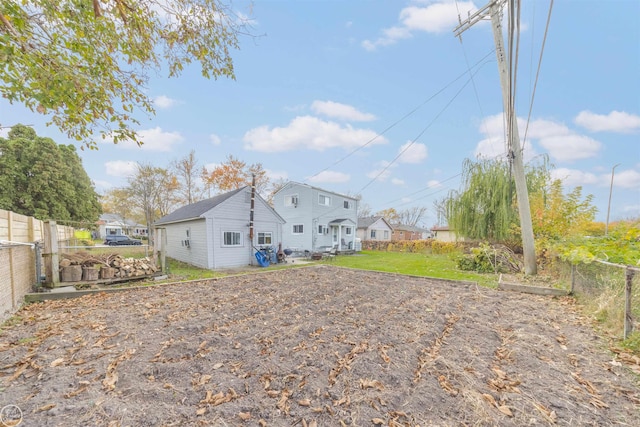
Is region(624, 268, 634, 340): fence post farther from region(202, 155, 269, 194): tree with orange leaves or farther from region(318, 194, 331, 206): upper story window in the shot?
region(202, 155, 269, 194): tree with orange leaves

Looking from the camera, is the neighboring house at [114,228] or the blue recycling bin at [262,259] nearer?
the blue recycling bin at [262,259]

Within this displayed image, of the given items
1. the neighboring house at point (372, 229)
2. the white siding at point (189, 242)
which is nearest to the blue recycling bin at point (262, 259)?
the white siding at point (189, 242)

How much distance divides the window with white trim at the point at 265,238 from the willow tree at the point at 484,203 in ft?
33.8

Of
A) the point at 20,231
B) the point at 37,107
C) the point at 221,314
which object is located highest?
the point at 37,107

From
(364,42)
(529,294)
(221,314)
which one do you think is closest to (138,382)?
(221,314)

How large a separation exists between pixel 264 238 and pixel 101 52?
11234mm

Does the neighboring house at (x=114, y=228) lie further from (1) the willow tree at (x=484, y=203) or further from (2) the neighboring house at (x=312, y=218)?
(1) the willow tree at (x=484, y=203)

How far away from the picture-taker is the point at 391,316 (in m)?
4.76

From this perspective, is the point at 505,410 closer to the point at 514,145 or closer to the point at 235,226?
the point at 514,145

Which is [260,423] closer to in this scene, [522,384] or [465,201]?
[522,384]

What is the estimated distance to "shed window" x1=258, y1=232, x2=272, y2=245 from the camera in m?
14.0

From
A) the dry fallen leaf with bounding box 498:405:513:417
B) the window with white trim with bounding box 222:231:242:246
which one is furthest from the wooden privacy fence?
the dry fallen leaf with bounding box 498:405:513:417

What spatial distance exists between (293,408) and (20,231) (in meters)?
7.63

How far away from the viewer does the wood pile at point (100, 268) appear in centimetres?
682
